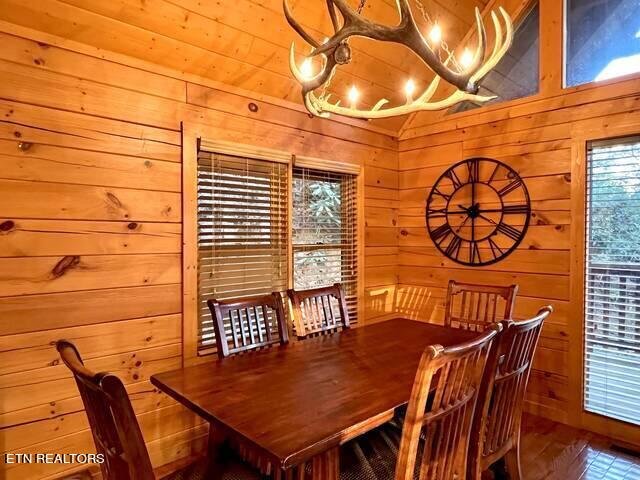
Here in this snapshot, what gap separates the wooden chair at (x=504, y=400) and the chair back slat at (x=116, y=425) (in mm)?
1215

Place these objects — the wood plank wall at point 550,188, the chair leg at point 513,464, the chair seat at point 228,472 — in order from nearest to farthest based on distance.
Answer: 1. the chair seat at point 228,472
2. the chair leg at point 513,464
3. the wood plank wall at point 550,188

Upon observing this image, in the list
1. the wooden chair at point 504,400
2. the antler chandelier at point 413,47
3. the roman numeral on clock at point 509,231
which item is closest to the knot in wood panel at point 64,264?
the antler chandelier at point 413,47

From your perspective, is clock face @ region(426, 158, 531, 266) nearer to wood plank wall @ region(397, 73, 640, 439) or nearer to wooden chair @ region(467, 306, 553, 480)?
wood plank wall @ region(397, 73, 640, 439)

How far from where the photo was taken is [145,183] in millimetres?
Result: 2217

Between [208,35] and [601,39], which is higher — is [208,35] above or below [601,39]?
below

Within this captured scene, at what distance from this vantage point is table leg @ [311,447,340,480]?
1.24 meters

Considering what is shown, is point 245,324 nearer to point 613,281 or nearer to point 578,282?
point 578,282

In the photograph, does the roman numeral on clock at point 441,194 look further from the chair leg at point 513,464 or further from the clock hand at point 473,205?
the chair leg at point 513,464

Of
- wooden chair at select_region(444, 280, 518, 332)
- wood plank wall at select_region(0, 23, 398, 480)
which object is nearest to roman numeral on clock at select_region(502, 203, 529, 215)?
wooden chair at select_region(444, 280, 518, 332)

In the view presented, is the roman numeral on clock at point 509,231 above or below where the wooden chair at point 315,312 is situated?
above

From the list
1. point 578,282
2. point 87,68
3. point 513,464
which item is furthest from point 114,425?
point 578,282

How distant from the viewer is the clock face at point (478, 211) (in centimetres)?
302

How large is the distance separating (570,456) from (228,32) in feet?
10.6

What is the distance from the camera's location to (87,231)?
2018mm
